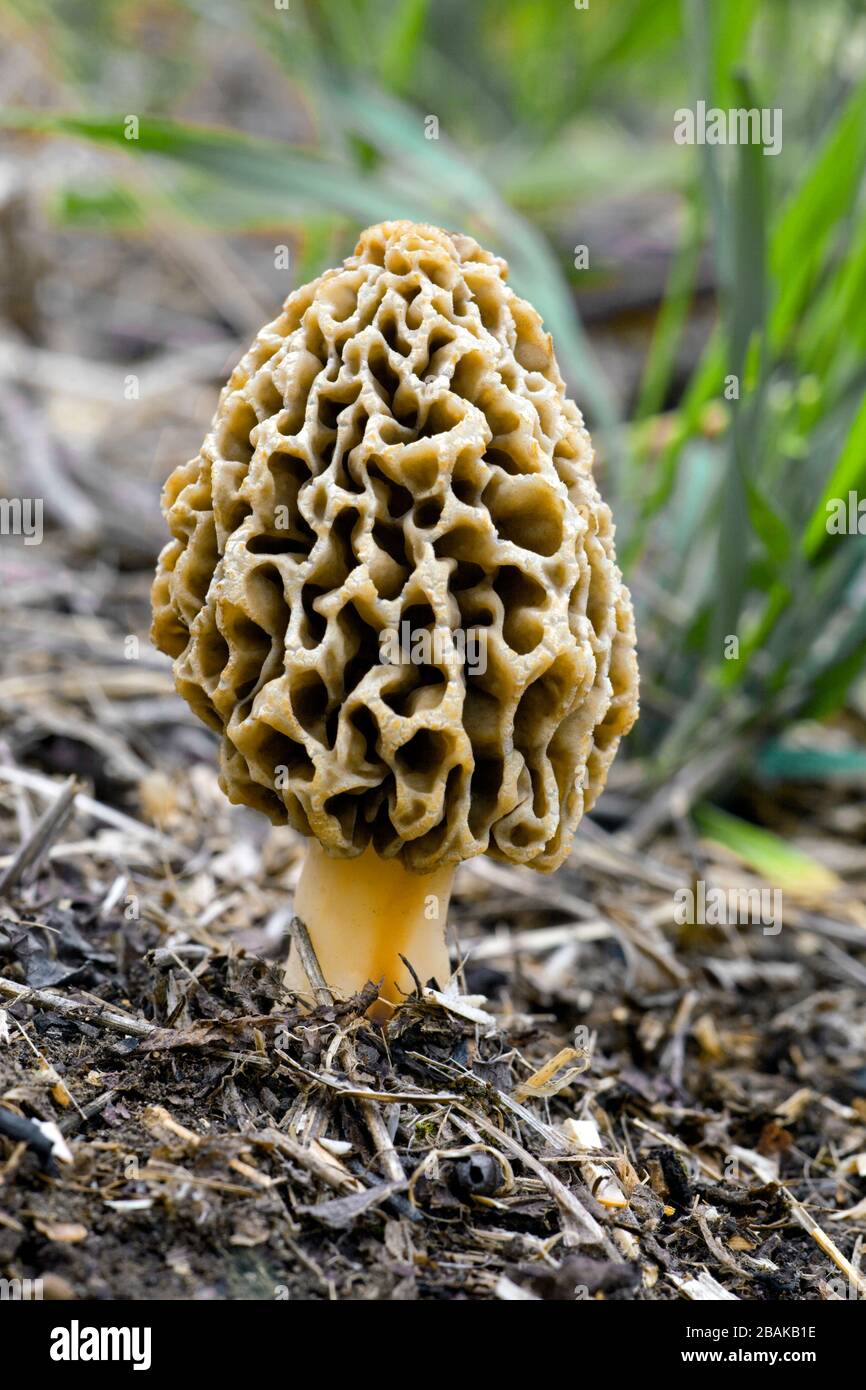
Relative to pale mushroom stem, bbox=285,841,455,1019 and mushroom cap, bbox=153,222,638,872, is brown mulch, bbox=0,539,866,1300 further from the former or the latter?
mushroom cap, bbox=153,222,638,872

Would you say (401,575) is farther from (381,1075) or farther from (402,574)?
(381,1075)

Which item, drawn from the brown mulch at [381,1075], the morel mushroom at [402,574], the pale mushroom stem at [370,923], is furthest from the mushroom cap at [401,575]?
the brown mulch at [381,1075]

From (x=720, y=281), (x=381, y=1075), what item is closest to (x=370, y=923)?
(x=381, y=1075)

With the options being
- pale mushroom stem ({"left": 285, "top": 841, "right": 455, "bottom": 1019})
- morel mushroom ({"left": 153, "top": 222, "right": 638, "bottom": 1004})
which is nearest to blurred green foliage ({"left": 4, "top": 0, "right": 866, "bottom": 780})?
morel mushroom ({"left": 153, "top": 222, "right": 638, "bottom": 1004})

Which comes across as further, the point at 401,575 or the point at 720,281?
A: the point at 720,281

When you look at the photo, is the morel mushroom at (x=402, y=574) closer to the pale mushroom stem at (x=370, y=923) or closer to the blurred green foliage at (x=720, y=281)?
the pale mushroom stem at (x=370, y=923)

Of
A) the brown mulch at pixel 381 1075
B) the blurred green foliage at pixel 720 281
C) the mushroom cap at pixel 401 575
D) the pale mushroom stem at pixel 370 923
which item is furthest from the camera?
the blurred green foliage at pixel 720 281
